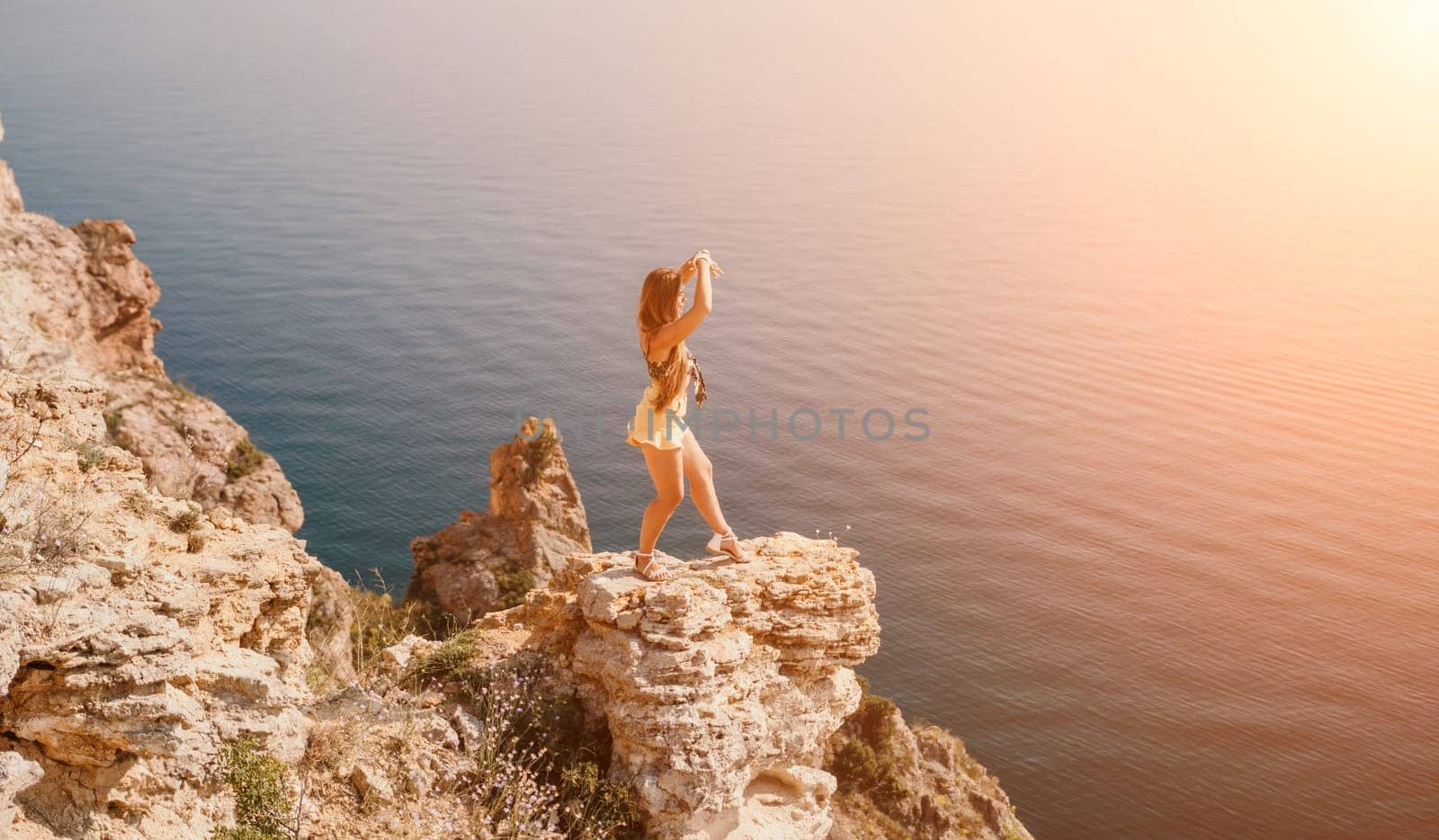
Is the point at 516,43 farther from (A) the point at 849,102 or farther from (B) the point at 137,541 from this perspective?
(B) the point at 137,541

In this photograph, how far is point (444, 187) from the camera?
98.1 metres

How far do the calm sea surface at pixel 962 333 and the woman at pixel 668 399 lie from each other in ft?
95.9

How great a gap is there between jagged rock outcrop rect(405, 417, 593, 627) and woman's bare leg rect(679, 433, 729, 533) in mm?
21530

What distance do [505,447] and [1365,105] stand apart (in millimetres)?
131700

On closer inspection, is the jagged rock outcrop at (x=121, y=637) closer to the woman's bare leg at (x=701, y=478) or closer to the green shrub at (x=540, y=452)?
the woman's bare leg at (x=701, y=478)

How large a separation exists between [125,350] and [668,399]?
3600 centimetres

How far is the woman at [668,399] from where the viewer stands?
26.4 feet

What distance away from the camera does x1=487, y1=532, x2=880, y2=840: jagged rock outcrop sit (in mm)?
8055

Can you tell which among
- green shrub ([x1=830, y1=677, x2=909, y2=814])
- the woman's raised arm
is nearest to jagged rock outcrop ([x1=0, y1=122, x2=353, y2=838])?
the woman's raised arm

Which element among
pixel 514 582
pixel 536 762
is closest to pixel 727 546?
pixel 536 762

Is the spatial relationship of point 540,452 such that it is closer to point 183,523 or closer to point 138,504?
point 183,523

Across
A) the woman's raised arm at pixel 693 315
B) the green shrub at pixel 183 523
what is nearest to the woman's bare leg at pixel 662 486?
the woman's raised arm at pixel 693 315

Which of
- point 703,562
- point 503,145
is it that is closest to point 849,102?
point 503,145

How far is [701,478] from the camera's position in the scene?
8.73 m
